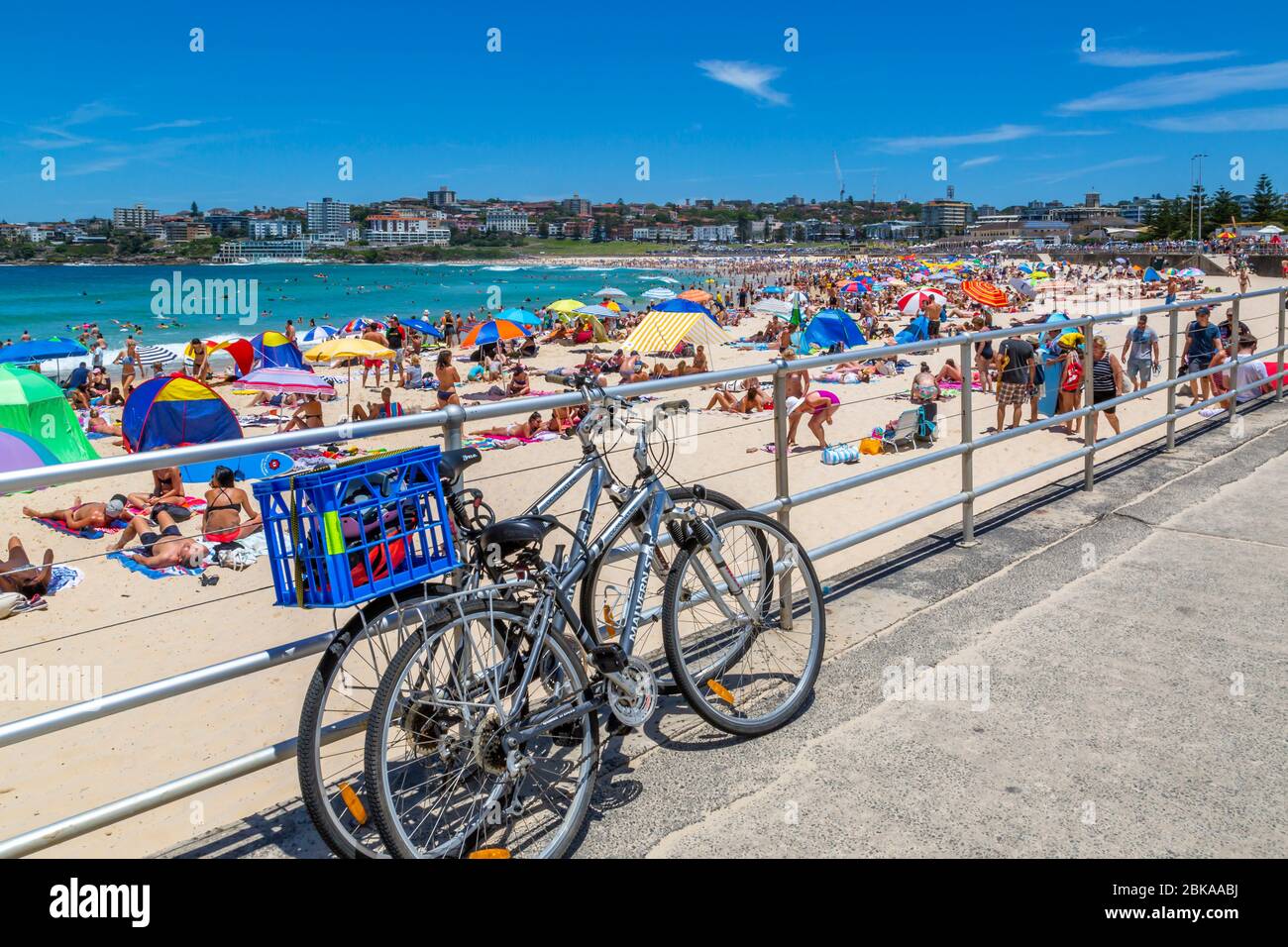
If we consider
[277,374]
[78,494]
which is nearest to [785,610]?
[78,494]

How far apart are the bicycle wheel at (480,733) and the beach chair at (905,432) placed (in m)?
11.7

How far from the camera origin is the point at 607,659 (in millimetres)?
2973

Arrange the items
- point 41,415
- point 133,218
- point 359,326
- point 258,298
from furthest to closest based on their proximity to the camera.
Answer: point 133,218 → point 258,298 → point 359,326 → point 41,415

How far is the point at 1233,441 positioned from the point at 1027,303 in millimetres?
38164

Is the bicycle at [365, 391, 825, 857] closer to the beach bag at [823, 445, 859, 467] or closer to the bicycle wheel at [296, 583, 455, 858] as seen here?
the bicycle wheel at [296, 583, 455, 858]

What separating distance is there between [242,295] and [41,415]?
81709 millimetres

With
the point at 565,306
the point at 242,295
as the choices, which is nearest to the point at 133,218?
the point at 242,295

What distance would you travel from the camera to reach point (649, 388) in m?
3.65

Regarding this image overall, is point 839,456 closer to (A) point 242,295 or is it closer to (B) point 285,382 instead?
(B) point 285,382

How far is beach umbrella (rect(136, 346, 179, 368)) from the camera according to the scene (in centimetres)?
3061

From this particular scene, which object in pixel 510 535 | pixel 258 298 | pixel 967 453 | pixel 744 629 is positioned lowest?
pixel 744 629

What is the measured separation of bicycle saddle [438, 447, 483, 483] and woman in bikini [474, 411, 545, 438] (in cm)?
1364

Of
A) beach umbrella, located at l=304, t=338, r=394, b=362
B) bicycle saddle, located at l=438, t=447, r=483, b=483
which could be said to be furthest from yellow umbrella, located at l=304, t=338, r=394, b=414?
bicycle saddle, located at l=438, t=447, r=483, b=483
